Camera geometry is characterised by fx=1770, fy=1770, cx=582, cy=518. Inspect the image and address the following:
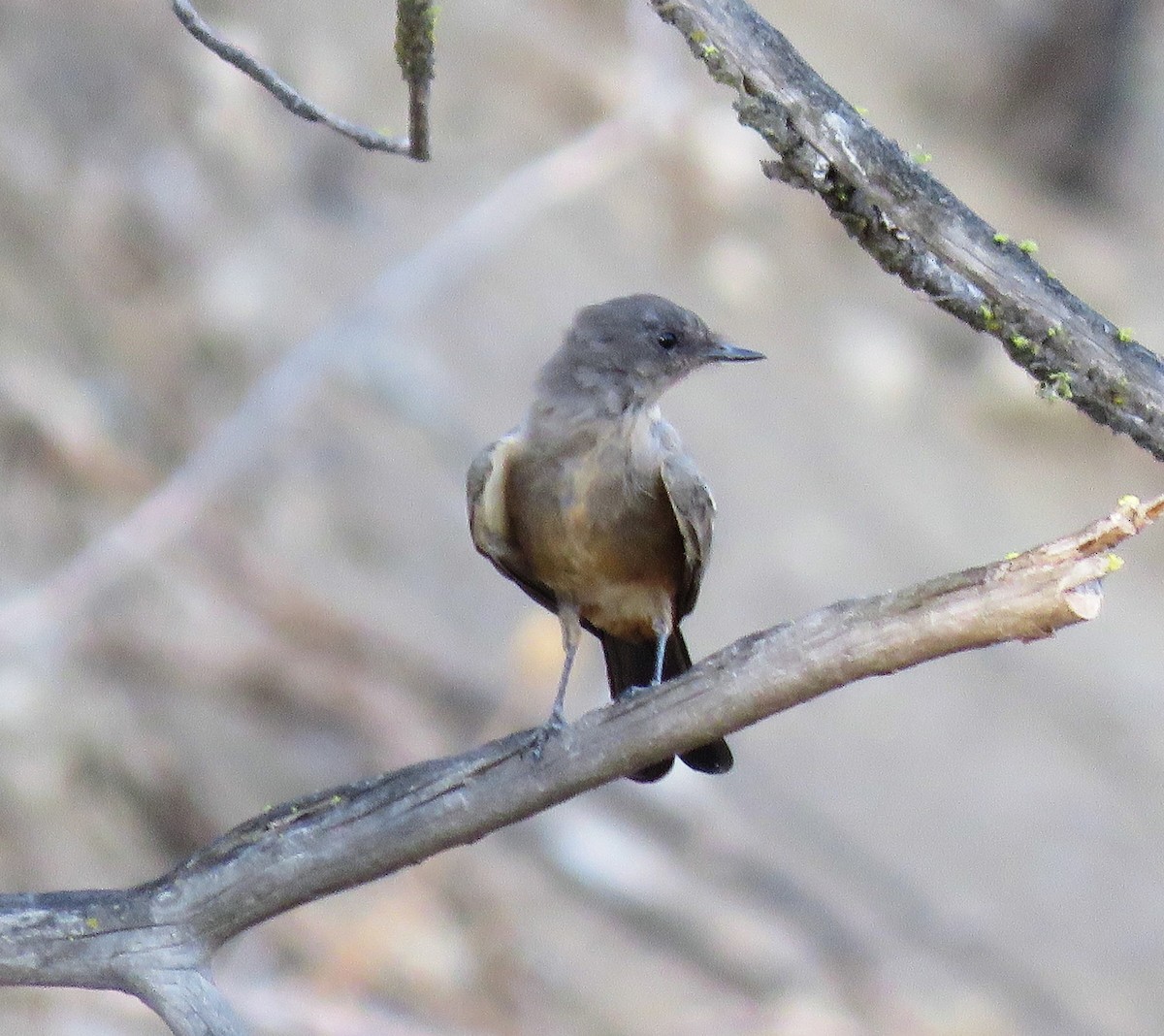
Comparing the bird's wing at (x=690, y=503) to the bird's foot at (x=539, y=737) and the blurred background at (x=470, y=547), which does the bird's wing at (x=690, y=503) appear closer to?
the bird's foot at (x=539, y=737)

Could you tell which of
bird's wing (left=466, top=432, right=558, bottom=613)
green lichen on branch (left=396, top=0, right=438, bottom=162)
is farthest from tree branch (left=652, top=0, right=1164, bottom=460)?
bird's wing (left=466, top=432, right=558, bottom=613)

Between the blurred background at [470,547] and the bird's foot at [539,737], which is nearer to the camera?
the bird's foot at [539,737]

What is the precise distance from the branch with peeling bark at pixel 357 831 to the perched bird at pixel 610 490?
3.28ft

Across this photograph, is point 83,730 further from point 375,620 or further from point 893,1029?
point 893,1029

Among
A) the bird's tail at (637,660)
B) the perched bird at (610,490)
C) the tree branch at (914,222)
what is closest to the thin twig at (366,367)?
the bird's tail at (637,660)

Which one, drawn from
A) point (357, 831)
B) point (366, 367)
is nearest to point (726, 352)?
point (357, 831)

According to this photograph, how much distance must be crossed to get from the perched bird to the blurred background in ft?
11.6

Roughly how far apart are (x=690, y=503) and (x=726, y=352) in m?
0.59

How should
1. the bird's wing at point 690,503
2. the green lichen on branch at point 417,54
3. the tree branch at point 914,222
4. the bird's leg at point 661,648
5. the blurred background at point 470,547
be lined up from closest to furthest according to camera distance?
the tree branch at point 914,222 < the green lichen on branch at point 417,54 < the bird's wing at point 690,503 < the bird's leg at point 661,648 < the blurred background at point 470,547

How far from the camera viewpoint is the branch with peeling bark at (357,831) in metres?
3.44

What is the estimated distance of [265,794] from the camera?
8.37 metres

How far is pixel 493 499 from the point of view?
16.2 ft

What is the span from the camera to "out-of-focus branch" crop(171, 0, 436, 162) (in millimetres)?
3428

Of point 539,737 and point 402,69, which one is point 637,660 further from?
point 402,69
